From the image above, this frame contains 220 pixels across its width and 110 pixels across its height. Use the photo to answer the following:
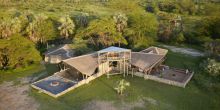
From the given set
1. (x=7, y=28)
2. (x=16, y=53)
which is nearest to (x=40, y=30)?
(x=7, y=28)

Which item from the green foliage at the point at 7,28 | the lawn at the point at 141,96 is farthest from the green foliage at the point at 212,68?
the green foliage at the point at 7,28

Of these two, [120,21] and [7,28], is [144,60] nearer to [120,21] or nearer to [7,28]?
[120,21]

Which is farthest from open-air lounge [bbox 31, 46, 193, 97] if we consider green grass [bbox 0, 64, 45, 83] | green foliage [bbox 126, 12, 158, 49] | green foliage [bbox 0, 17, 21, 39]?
green foliage [bbox 0, 17, 21, 39]

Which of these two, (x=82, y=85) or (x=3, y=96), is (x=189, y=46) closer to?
(x=82, y=85)

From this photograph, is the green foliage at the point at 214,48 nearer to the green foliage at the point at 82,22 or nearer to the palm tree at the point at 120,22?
the palm tree at the point at 120,22

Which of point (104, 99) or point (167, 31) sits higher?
point (167, 31)

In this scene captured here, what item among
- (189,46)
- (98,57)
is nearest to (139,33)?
(189,46)

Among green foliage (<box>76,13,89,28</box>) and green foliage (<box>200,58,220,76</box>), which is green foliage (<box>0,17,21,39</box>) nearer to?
green foliage (<box>76,13,89,28</box>)
